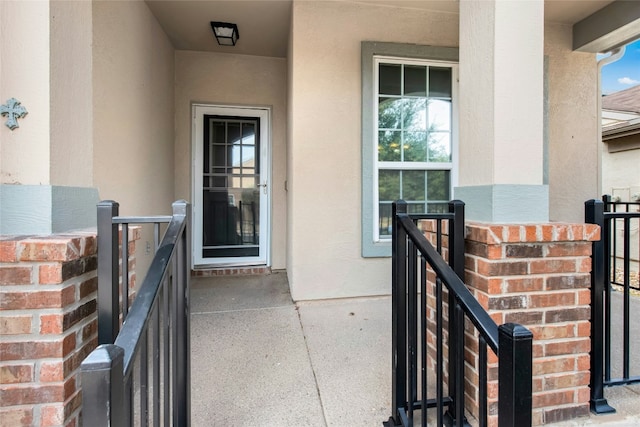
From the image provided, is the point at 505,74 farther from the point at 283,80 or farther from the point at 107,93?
the point at 283,80

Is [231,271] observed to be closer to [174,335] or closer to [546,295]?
[174,335]

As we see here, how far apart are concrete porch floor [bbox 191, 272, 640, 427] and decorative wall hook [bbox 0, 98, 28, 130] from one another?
52.5 inches

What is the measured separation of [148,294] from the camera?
831 mm

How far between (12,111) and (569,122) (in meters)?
4.54

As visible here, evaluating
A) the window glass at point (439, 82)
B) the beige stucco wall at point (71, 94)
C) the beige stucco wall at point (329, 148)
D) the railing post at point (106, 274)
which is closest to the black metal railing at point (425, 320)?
the railing post at point (106, 274)

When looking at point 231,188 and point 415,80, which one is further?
point 231,188

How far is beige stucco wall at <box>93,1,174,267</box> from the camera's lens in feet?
7.22

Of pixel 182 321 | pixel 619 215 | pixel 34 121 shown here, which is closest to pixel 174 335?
pixel 182 321

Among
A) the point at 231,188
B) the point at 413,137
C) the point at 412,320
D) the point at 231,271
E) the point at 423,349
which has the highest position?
the point at 413,137

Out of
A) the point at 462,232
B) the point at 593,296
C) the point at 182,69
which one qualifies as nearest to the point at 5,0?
the point at 462,232

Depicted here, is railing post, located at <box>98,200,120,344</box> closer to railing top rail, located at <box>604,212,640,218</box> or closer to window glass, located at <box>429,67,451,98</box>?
railing top rail, located at <box>604,212,640,218</box>

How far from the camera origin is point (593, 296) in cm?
146

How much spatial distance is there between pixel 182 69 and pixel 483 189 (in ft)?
12.0

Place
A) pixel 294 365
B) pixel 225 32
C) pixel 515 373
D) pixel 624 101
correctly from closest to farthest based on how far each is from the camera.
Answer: pixel 515 373 → pixel 294 365 → pixel 225 32 → pixel 624 101
